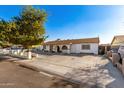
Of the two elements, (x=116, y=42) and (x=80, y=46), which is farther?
(x=80, y=46)

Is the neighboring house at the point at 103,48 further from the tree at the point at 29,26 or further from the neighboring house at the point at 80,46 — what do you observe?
the tree at the point at 29,26

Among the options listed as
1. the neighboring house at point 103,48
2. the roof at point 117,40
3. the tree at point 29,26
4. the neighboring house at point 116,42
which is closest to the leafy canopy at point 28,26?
the tree at point 29,26

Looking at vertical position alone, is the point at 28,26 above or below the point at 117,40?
above

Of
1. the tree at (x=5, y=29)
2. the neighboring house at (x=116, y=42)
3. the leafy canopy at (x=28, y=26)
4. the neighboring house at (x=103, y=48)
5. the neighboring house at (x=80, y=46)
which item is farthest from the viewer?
the neighboring house at (x=103, y=48)

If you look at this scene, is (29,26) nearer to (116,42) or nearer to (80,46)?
(80,46)

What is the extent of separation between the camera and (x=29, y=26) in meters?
15.6

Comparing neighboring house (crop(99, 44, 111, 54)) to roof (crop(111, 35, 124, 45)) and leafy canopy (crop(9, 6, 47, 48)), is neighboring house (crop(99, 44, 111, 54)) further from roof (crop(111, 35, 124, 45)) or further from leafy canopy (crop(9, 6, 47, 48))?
leafy canopy (crop(9, 6, 47, 48))

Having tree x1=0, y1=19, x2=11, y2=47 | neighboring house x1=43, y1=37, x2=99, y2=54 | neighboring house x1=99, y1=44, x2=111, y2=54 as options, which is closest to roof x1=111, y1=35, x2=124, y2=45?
neighboring house x1=99, y1=44, x2=111, y2=54

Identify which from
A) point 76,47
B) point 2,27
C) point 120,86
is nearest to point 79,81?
point 120,86

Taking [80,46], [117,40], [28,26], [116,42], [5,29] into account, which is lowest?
[80,46]

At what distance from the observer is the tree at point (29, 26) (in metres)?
15.4

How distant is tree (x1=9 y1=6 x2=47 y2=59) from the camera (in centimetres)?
1539

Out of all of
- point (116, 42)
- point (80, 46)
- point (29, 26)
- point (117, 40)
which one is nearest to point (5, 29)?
point (29, 26)
